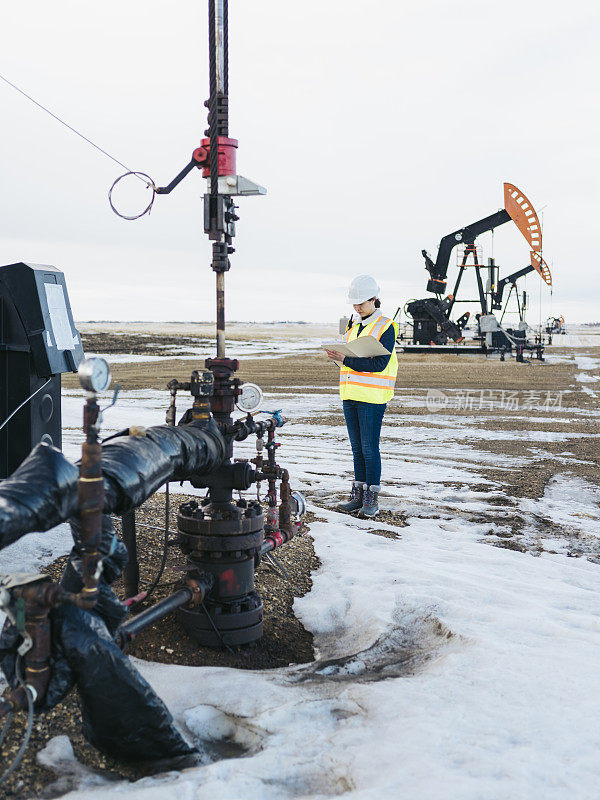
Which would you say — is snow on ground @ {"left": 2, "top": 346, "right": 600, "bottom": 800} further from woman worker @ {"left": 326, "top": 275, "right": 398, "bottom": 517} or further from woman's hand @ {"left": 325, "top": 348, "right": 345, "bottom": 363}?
woman's hand @ {"left": 325, "top": 348, "right": 345, "bottom": 363}

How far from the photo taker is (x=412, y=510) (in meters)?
6.63

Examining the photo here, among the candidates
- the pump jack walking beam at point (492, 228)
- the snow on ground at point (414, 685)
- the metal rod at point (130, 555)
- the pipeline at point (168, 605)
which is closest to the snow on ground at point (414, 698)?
the snow on ground at point (414, 685)

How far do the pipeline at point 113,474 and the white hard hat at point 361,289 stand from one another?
9.86 feet

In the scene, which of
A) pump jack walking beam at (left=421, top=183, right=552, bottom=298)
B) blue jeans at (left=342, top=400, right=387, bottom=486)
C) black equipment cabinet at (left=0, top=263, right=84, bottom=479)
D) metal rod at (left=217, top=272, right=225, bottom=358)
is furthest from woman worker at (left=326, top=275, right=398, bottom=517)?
pump jack walking beam at (left=421, top=183, right=552, bottom=298)

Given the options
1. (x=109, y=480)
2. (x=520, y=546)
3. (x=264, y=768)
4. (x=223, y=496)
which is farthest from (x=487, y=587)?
(x=109, y=480)

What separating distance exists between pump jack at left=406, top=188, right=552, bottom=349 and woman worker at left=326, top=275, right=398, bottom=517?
2500 cm

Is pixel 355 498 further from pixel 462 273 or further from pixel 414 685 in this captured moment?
pixel 462 273

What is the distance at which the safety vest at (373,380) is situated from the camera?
239 inches

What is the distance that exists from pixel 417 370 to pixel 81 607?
A: 888 inches

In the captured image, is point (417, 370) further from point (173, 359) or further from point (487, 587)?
point (487, 587)

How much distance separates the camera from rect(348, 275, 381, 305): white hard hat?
613 centimetres

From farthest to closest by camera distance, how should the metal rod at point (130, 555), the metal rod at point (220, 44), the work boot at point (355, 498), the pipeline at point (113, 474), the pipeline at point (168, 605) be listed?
the work boot at point (355, 498), the metal rod at point (220, 44), the metal rod at point (130, 555), the pipeline at point (168, 605), the pipeline at point (113, 474)

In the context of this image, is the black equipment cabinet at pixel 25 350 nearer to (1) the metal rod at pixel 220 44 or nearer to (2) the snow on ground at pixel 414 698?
(1) the metal rod at pixel 220 44

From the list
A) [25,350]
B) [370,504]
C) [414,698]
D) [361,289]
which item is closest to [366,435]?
[370,504]
